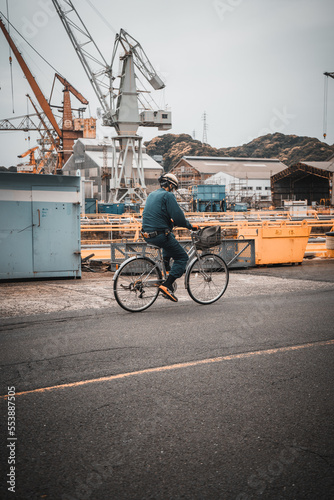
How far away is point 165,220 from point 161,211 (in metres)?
0.15

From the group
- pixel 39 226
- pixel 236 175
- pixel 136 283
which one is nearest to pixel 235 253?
pixel 39 226

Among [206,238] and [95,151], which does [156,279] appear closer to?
[206,238]

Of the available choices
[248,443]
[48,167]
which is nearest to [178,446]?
[248,443]

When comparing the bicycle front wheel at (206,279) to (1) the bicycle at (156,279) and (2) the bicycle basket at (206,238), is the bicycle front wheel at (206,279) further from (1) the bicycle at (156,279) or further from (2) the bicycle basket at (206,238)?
(2) the bicycle basket at (206,238)

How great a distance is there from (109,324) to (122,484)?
3.61 metres

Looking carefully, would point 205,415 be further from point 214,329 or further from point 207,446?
point 214,329

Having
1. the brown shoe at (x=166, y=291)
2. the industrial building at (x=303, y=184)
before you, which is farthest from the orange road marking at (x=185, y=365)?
the industrial building at (x=303, y=184)

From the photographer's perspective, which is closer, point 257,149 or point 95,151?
point 95,151

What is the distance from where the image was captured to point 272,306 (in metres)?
7.17

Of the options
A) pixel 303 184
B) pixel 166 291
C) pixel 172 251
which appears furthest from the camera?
pixel 303 184

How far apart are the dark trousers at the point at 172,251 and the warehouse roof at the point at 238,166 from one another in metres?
75.5

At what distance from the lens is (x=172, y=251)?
687 cm

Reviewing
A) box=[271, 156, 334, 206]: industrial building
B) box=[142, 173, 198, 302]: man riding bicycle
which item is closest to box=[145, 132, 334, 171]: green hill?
box=[271, 156, 334, 206]: industrial building

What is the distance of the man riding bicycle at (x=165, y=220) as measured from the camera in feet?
22.0
